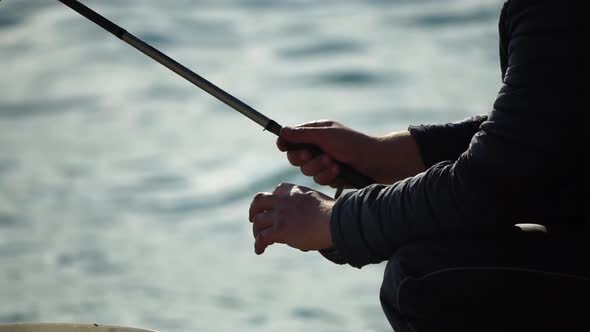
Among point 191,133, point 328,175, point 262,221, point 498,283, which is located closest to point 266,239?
point 262,221

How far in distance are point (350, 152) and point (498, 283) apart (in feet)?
1.43

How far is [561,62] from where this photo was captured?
159 cm

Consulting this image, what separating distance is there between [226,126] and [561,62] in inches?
115

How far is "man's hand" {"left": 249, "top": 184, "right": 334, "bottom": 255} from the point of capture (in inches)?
70.6

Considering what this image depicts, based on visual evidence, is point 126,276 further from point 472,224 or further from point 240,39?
point 240,39

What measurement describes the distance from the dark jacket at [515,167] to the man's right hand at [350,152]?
187mm

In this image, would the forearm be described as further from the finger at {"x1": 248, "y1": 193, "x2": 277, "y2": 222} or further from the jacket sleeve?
the finger at {"x1": 248, "y1": 193, "x2": 277, "y2": 222}

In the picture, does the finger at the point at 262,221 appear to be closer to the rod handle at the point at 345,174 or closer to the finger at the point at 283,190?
the finger at the point at 283,190

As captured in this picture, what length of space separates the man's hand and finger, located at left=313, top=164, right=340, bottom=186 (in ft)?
0.45

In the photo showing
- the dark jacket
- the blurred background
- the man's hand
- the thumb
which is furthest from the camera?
the blurred background

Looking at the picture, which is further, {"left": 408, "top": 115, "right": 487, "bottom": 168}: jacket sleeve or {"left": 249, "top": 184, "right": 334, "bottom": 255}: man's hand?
{"left": 408, "top": 115, "right": 487, "bottom": 168}: jacket sleeve

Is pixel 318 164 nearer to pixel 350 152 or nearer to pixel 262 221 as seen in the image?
pixel 350 152

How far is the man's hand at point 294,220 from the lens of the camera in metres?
1.79

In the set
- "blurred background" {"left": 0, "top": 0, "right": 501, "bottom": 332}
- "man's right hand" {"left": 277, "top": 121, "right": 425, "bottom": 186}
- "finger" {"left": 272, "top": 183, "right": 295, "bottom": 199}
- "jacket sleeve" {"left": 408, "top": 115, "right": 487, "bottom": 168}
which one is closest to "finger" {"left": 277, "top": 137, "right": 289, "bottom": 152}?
"man's right hand" {"left": 277, "top": 121, "right": 425, "bottom": 186}
